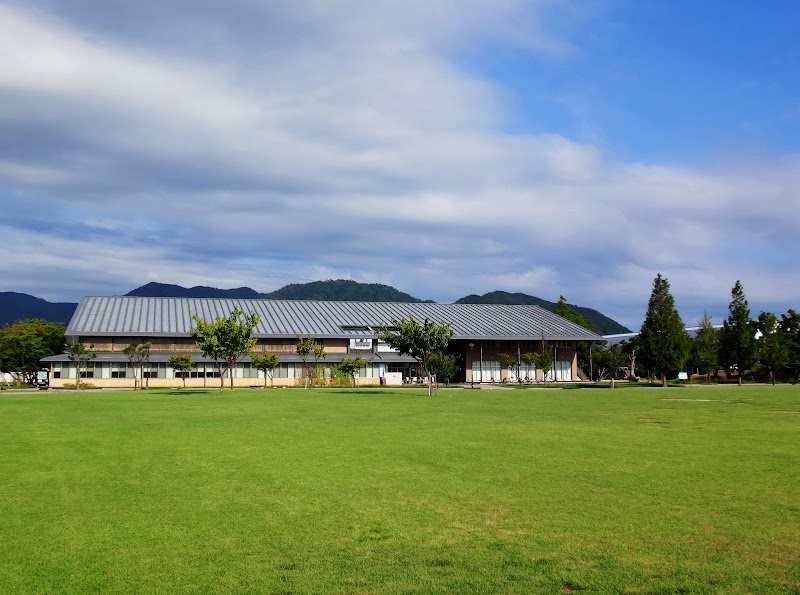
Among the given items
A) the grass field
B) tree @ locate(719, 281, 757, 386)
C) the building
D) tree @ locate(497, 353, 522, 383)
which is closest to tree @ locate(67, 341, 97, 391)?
the building

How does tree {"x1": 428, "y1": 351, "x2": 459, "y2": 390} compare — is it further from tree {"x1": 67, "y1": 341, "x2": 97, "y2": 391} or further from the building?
tree {"x1": 67, "y1": 341, "x2": 97, "y2": 391}

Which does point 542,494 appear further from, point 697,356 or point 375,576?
point 697,356

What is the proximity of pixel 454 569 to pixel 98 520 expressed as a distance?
5.16 meters

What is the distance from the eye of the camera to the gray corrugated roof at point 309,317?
78.9 m

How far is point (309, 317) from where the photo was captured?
89500 millimetres

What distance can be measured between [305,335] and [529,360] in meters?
25.8

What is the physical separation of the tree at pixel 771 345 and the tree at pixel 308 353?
4563cm

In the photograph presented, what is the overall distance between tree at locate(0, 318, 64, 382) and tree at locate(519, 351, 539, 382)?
54.1 meters

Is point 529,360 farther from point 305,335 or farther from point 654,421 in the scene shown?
point 654,421

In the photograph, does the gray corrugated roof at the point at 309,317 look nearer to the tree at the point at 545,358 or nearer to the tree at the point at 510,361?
the tree at the point at 545,358

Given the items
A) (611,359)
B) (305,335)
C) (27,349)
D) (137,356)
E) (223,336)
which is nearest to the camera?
(223,336)

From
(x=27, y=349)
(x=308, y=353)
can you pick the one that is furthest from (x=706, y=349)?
(x=27, y=349)

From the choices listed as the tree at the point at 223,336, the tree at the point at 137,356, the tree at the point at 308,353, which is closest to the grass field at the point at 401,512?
the tree at the point at 223,336

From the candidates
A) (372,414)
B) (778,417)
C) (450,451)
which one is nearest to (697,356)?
(778,417)
